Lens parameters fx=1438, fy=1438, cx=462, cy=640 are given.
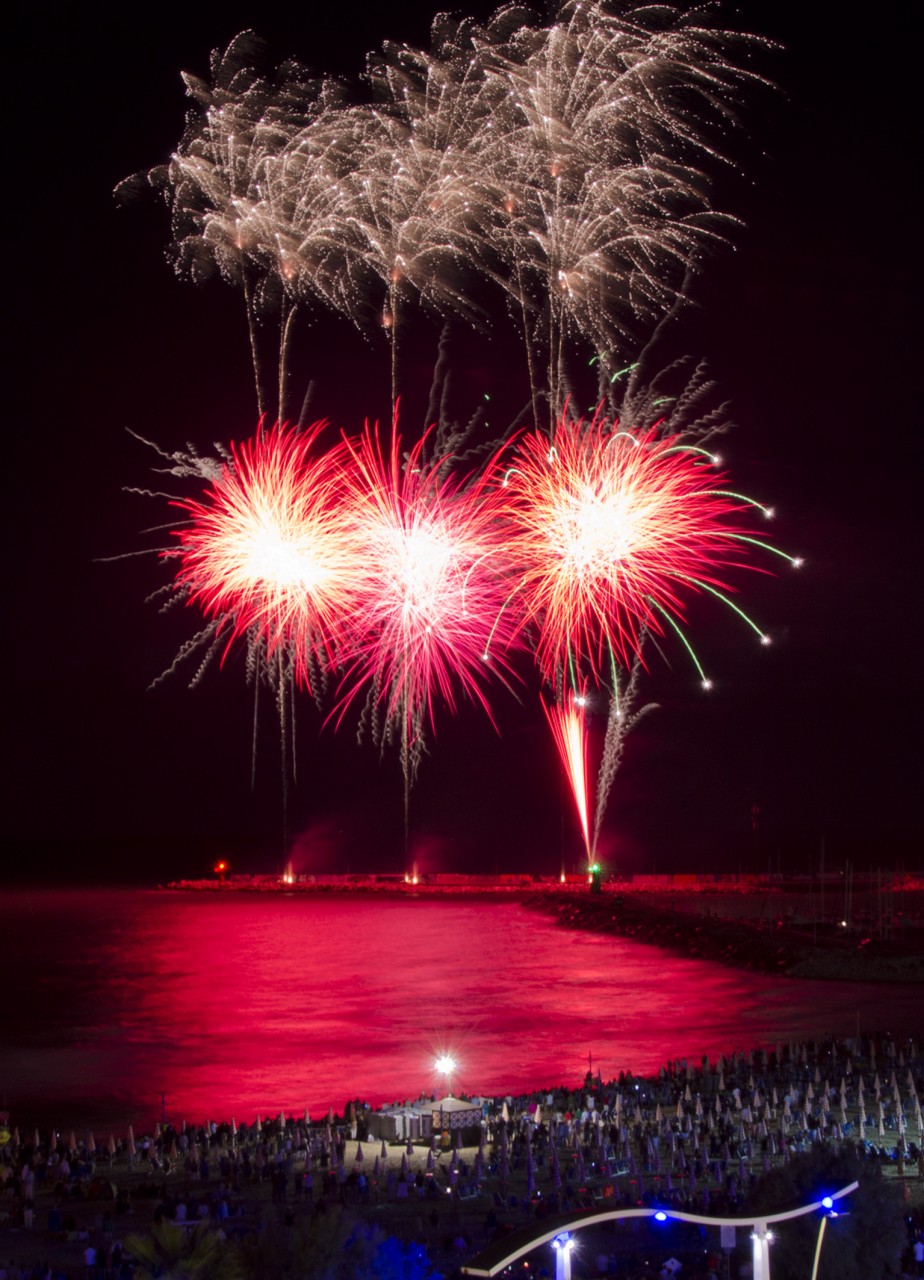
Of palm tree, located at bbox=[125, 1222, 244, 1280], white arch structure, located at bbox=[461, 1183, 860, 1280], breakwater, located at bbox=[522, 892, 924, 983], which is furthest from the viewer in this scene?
breakwater, located at bbox=[522, 892, 924, 983]

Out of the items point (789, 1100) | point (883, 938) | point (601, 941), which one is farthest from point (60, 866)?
point (789, 1100)

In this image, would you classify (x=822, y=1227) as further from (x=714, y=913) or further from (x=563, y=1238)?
(x=714, y=913)

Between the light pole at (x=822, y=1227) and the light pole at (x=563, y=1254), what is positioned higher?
the light pole at (x=563, y=1254)

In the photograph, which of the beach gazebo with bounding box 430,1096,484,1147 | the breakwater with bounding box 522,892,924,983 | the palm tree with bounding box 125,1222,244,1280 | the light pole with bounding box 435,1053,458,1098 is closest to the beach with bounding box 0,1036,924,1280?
the beach gazebo with bounding box 430,1096,484,1147

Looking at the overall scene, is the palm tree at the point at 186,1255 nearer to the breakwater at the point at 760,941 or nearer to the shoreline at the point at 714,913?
the shoreline at the point at 714,913

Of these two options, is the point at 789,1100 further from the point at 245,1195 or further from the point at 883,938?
the point at 883,938

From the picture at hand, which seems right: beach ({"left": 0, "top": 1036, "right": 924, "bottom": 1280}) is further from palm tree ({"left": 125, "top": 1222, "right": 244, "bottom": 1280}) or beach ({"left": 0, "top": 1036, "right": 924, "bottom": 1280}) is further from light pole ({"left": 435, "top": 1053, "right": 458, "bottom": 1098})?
light pole ({"left": 435, "top": 1053, "right": 458, "bottom": 1098})

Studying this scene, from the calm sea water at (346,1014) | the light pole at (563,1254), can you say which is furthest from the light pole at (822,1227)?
the calm sea water at (346,1014)

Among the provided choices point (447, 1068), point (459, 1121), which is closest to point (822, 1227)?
point (459, 1121)
